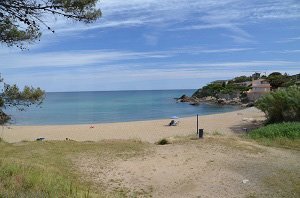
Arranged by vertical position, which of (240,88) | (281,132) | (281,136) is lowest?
(281,136)

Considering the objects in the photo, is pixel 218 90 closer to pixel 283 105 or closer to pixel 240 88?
pixel 240 88

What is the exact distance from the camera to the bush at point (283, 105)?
24797mm

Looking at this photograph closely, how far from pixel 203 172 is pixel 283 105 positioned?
16371 mm

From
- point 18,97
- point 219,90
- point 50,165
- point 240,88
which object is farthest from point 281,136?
point 219,90

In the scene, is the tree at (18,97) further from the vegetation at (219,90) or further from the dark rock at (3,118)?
the vegetation at (219,90)

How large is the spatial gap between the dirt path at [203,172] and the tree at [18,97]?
2923 millimetres

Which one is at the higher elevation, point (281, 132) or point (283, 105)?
point (283, 105)

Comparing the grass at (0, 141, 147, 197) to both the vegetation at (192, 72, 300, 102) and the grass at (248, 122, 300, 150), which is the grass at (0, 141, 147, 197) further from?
the vegetation at (192, 72, 300, 102)

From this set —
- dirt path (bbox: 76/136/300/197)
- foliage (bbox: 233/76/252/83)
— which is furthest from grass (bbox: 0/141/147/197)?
foliage (bbox: 233/76/252/83)

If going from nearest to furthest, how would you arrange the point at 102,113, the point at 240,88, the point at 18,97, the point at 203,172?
the point at 18,97 → the point at 203,172 → the point at 102,113 → the point at 240,88

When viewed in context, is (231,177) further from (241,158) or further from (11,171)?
(11,171)

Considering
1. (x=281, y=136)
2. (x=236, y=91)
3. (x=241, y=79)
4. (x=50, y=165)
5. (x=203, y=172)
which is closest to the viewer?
(x=203, y=172)

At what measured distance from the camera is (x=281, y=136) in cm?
1814

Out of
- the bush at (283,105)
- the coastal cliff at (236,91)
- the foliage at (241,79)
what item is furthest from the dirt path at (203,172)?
the foliage at (241,79)
